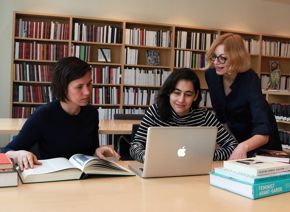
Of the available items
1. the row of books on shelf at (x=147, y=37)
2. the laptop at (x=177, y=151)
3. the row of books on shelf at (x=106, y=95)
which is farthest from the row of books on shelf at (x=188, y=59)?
the laptop at (x=177, y=151)

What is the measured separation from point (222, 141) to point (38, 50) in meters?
3.94

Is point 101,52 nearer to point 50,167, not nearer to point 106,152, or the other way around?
point 106,152

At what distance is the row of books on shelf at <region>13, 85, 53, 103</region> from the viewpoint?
17.4ft

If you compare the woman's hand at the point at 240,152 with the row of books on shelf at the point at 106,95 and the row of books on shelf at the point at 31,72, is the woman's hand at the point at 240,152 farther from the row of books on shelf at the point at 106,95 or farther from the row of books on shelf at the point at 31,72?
the row of books on shelf at the point at 31,72

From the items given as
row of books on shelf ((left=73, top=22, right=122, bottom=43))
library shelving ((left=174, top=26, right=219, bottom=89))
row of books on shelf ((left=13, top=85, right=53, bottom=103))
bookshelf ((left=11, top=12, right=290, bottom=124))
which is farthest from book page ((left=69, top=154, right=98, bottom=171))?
library shelving ((left=174, top=26, right=219, bottom=89))

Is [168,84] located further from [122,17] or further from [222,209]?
[122,17]

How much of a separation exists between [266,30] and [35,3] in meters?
4.03

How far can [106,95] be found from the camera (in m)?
5.64

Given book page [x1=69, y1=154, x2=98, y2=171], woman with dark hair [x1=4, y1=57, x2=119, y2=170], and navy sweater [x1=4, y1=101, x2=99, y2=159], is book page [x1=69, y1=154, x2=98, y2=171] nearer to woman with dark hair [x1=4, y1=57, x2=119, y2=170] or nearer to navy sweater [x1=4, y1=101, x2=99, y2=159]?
woman with dark hair [x1=4, y1=57, x2=119, y2=170]

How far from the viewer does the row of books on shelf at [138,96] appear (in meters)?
5.70

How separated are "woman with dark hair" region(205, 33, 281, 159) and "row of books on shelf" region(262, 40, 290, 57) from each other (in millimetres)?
4422

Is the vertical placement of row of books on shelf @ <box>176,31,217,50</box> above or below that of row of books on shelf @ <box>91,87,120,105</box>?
above

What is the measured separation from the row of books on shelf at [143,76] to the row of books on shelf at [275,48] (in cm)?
192

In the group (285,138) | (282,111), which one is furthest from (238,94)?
(285,138)
